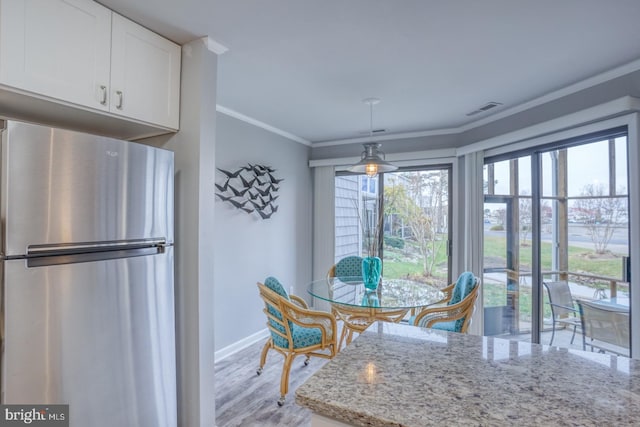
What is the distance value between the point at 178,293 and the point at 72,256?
0.70 metres

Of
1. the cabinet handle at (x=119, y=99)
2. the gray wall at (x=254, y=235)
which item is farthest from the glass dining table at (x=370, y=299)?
the cabinet handle at (x=119, y=99)

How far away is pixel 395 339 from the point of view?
121 cm

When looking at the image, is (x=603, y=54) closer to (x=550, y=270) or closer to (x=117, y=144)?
(x=550, y=270)

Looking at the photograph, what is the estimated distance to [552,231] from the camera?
117 inches

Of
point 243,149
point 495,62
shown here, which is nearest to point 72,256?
point 243,149

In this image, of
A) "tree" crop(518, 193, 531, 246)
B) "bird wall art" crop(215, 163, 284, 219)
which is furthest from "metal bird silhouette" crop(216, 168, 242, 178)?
"tree" crop(518, 193, 531, 246)

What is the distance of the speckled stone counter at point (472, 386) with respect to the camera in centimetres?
74

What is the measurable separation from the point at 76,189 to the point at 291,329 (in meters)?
1.74

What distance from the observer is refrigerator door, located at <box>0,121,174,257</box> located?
1.23 metres

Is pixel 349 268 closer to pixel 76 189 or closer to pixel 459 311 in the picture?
pixel 459 311

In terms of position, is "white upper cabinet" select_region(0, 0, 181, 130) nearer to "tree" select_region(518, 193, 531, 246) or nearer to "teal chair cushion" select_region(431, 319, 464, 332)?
"teal chair cushion" select_region(431, 319, 464, 332)

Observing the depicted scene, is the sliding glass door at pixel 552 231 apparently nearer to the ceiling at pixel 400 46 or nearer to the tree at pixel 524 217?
the tree at pixel 524 217

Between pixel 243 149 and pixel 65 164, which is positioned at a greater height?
pixel 243 149

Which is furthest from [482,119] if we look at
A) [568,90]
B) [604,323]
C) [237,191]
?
[237,191]
